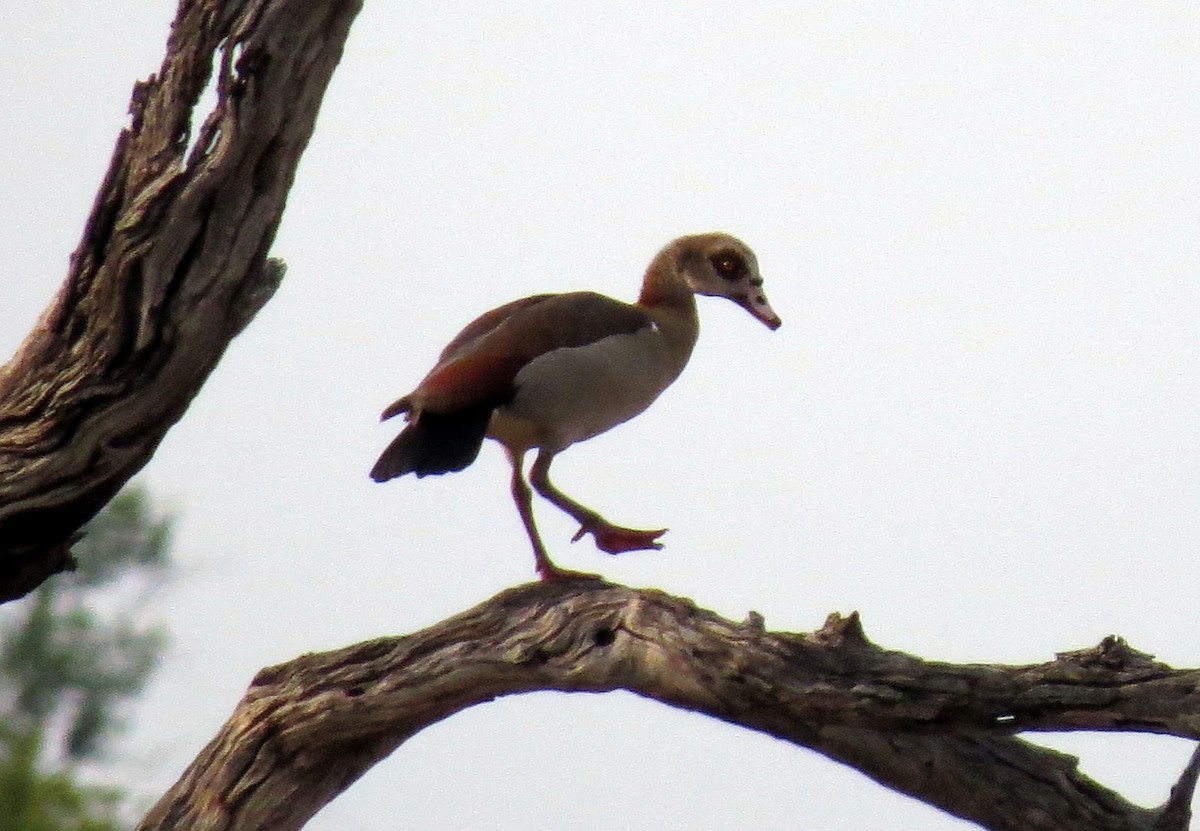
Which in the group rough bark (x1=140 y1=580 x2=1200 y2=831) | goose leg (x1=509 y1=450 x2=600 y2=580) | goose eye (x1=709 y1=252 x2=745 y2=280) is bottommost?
rough bark (x1=140 y1=580 x2=1200 y2=831)

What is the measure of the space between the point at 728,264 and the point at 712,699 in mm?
2812

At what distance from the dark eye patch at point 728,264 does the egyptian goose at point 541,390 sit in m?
0.45

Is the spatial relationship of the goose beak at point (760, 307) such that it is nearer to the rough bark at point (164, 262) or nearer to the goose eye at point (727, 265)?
the goose eye at point (727, 265)

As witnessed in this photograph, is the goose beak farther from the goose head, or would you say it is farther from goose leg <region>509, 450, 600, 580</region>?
goose leg <region>509, 450, 600, 580</region>

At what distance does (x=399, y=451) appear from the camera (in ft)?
19.5

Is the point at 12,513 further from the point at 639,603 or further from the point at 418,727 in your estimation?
the point at 639,603

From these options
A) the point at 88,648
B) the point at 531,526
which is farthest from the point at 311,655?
the point at 88,648

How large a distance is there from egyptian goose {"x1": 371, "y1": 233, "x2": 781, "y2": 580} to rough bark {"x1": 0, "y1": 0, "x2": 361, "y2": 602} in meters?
0.69

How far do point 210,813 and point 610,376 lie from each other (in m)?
2.03

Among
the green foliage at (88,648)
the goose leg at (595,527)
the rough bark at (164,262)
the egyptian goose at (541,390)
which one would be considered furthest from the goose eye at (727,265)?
the green foliage at (88,648)

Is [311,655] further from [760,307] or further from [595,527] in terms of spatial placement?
[760,307]

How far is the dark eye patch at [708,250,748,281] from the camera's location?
24.1ft

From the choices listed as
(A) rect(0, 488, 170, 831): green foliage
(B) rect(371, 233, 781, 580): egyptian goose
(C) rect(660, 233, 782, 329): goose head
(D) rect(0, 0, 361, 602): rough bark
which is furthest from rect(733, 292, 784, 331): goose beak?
(A) rect(0, 488, 170, 831): green foliage

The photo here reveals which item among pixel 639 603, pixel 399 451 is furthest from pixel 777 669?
pixel 399 451
